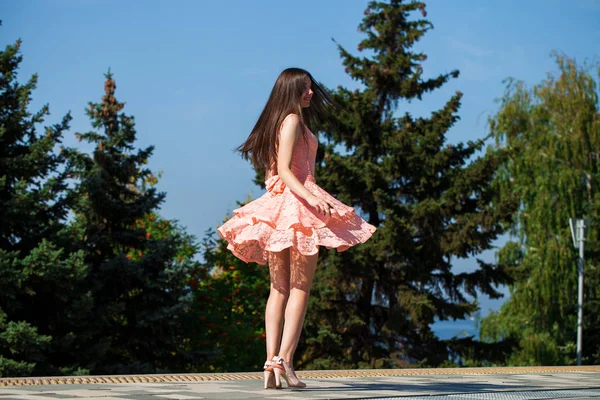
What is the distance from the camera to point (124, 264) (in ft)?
57.3

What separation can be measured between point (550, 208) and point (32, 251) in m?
17.4

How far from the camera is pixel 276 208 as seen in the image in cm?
512

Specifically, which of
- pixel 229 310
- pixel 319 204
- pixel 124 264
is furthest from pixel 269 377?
pixel 229 310

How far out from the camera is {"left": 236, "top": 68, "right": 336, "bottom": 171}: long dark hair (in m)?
5.21

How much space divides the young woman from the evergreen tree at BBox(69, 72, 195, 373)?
11885 millimetres

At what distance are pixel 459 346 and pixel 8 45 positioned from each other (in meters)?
14.1

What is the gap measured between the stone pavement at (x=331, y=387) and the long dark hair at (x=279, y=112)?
1.41 metres

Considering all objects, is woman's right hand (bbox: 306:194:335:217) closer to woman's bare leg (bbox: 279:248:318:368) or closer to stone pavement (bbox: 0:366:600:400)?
woman's bare leg (bbox: 279:248:318:368)

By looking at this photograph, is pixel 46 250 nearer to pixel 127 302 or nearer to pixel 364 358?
pixel 127 302

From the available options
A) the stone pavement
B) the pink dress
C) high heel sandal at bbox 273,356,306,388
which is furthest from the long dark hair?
the stone pavement

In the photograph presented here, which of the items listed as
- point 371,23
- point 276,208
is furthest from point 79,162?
point 276,208

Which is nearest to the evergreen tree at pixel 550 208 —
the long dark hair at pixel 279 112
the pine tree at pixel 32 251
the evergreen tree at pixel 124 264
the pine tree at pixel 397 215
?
the pine tree at pixel 397 215

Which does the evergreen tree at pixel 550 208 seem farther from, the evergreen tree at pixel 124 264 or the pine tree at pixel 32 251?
the pine tree at pixel 32 251

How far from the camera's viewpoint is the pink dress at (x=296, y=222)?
5.01 m
